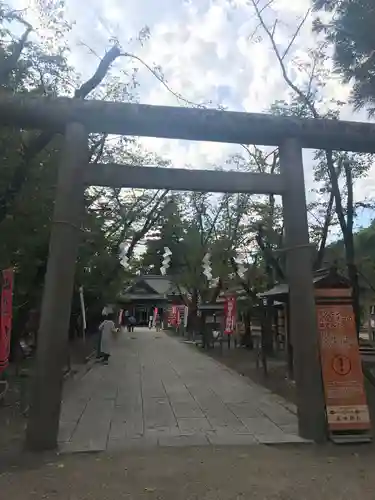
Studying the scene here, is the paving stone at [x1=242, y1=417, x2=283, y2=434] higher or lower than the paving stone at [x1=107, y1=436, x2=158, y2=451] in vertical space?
higher

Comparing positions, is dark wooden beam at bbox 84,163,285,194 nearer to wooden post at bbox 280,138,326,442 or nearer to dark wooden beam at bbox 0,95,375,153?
wooden post at bbox 280,138,326,442

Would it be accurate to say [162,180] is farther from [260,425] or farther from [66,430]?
[260,425]

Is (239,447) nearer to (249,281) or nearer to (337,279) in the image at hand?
→ (337,279)

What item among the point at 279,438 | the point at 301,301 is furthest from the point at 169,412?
the point at 301,301

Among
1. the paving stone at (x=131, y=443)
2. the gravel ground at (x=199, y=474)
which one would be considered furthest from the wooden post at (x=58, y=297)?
the paving stone at (x=131, y=443)

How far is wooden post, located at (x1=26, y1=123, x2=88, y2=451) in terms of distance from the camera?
5871 millimetres

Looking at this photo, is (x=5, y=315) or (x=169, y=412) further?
(x=169, y=412)

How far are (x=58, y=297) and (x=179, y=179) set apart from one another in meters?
2.25

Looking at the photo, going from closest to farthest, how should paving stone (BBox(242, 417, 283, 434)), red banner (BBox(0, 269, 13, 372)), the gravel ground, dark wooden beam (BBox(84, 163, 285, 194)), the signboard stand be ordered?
the gravel ground → the signboard stand → dark wooden beam (BBox(84, 163, 285, 194)) → paving stone (BBox(242, 417, 283, 434)) → red banner (BBox(0, 269, 13, 372))

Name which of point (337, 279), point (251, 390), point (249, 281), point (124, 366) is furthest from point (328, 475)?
point (249, 281)

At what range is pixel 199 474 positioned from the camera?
16.5ft

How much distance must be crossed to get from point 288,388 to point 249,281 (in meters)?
10.6

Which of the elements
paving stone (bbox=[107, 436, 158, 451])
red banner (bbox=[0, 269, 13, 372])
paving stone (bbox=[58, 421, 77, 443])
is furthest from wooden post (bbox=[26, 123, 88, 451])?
red banner (bbox=[0, 269, 13, 372])

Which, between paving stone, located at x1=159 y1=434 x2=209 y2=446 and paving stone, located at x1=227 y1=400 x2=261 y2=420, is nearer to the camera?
paving stone, located at x1=159 y1=434 x2=209 y2=446
